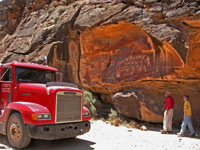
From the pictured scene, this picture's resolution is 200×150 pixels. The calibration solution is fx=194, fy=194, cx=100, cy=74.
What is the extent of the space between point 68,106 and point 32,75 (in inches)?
74.0

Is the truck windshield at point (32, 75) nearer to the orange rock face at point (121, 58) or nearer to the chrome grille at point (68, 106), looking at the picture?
the chrome grille at point (68, 106)

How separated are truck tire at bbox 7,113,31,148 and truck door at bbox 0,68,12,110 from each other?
95cm

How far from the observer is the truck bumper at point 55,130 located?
504cm

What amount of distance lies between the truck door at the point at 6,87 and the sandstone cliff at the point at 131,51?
17.6 feet

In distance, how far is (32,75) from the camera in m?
6.62

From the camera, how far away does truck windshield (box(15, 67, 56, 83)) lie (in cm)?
636

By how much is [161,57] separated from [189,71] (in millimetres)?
1277

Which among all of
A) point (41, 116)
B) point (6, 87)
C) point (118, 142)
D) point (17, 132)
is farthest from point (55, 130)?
point (6, 87)

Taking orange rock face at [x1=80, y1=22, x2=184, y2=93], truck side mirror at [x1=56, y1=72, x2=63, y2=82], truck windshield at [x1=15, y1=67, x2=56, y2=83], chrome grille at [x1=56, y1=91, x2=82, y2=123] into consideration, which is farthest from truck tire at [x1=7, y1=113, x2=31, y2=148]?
orange rock face at [x1=80, y1=22, x2=184, y2=93]

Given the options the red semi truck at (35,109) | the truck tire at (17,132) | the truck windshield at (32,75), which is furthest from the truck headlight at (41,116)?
the truck windshield at (32,75)

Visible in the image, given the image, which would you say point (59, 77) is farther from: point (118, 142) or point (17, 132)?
point (118, 142)

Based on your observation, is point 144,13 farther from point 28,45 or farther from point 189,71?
point 28,45

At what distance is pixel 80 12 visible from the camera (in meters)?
12.0

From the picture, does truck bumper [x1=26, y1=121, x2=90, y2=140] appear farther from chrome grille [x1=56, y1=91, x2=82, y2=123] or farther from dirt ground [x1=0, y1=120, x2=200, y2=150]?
dirt ground [x1=0, y1=120, x2=200, y2=150]
